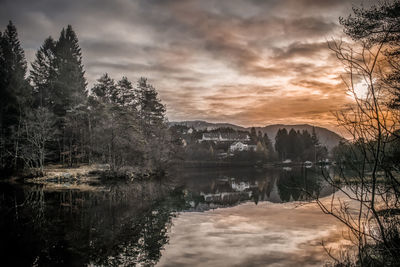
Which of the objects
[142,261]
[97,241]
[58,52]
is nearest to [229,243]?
[142,261]

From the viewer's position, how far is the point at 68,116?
152 feet

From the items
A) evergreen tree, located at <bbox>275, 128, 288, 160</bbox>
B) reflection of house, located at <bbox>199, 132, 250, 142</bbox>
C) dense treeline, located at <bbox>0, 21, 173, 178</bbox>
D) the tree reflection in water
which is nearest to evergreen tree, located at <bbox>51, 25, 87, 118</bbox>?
dense treeline, located at <bbox>0, 21, 173, 178</bbox>

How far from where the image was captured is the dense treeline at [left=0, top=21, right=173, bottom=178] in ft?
133

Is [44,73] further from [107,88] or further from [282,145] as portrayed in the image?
[282,145]

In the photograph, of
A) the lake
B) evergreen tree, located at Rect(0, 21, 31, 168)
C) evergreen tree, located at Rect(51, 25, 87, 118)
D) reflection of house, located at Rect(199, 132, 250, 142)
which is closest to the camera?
the lake

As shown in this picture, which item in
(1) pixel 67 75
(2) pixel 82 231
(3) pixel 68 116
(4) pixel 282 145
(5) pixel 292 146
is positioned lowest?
(2) pixel 82 231

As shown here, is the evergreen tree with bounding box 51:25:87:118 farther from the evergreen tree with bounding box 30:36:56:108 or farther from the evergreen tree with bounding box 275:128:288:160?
the evergreen tree with bounding box 275:128:288:160

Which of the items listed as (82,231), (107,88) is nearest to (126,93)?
(107,88)

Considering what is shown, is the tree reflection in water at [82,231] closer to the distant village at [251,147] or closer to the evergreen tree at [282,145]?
the distant village at [251,147]

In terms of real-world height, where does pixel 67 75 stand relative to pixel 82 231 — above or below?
above

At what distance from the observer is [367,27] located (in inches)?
438

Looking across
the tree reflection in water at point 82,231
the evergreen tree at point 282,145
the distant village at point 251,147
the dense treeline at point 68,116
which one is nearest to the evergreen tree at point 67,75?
the dense treeline at point 68,116

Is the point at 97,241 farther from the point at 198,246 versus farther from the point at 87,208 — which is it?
the point at 87,208

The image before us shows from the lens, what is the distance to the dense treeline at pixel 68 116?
133 feet
